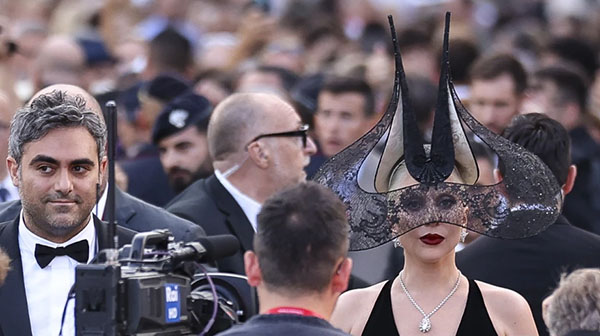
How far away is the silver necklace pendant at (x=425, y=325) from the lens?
5.53m

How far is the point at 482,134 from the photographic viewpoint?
5250mm

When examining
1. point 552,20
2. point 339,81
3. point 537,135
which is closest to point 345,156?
point 537,135

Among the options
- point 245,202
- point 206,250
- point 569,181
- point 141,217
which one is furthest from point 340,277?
point 245,202

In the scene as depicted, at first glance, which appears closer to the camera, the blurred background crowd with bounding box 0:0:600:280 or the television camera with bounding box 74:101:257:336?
the television camera with bounding box 74:101:257:336

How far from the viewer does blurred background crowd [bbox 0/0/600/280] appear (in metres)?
9.41

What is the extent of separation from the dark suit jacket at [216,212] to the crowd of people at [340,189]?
0.01 m

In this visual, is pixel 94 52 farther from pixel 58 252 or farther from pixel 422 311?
pixel 422 311

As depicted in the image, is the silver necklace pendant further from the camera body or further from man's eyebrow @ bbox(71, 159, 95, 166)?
man's eyebrow @ bbox(71, 159, 95, 166)

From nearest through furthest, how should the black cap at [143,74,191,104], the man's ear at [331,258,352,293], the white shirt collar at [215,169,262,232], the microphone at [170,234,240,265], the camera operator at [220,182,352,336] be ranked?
the camera operator at [220,182,352,336], the man's ear at [331,258,352,293], the microphone at [170,234,240,265], the white shirt collar at [215,169,262,232], the black cap at [143,74,191,104]

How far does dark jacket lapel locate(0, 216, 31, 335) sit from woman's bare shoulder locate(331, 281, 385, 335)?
1291 millimetres

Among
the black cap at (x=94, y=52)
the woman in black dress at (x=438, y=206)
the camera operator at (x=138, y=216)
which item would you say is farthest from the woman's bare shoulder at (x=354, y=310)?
the black cap at (x=94, y=52)

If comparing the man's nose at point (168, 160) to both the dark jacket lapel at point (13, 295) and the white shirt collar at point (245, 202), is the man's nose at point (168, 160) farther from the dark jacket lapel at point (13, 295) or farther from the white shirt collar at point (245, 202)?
the dark jacket lapel at point (13, 295)

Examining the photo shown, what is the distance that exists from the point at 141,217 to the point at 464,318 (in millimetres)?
1791

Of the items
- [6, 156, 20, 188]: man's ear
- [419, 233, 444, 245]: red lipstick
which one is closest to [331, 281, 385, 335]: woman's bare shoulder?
[419, 233, 444, 245]: red lipstick
